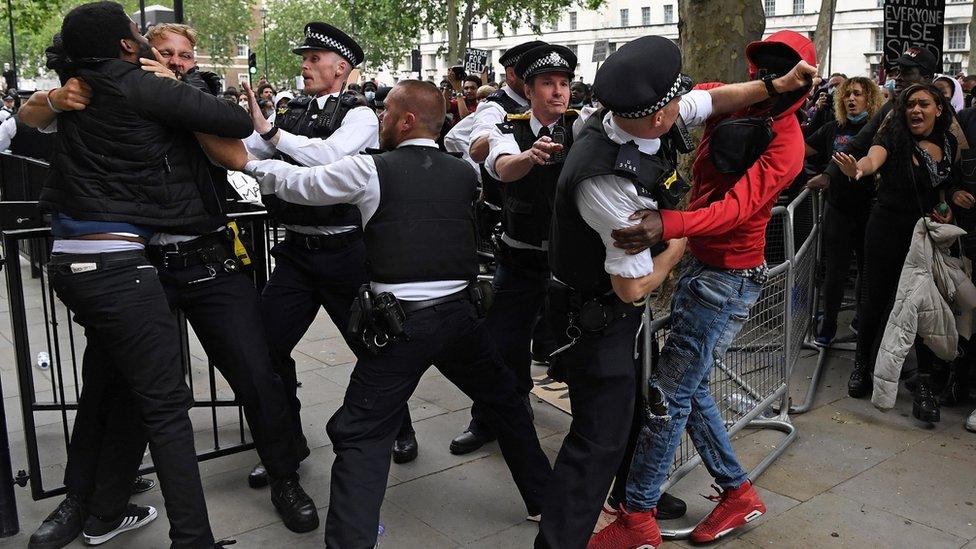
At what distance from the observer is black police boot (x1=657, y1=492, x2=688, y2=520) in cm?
Answer: 389

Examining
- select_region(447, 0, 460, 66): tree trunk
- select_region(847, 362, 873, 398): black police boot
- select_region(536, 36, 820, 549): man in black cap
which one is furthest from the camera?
select_region(447, 0, 460, 66): tree trunk

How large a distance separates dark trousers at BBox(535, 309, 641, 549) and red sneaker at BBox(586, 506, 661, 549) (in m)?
0.36

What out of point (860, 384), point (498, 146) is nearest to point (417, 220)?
point (498, 146)

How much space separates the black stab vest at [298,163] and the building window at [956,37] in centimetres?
6202

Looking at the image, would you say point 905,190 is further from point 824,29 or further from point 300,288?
point 824,29

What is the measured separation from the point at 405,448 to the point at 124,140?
2.14m

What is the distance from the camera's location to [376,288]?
10.7ft

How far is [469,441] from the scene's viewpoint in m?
4.61

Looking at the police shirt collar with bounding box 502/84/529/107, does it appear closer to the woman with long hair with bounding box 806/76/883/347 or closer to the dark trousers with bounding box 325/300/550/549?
the dark trousers with bounding box 325/300/550/549

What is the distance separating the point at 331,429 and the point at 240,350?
692mm

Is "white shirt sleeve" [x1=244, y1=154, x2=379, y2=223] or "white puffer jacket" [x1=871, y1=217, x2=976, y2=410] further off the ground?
"white shirt sleeve" [x1=244, y1=154, x2=379, y2=223]

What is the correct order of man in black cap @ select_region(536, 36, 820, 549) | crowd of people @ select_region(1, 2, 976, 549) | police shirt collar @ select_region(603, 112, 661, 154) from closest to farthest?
1. man in black cap @ select_region(536, 36, 820, 549)
2. police shirt collar @ select_region(603, 112, 661, 154)
3. crowd of people @ select_region(1, 2, 976, 549)

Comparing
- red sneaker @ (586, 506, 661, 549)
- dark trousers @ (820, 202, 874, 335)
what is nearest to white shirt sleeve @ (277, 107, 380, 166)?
red sneaker @ (586, 506, 661, 549)

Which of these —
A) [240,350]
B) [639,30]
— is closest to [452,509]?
[240,350]
